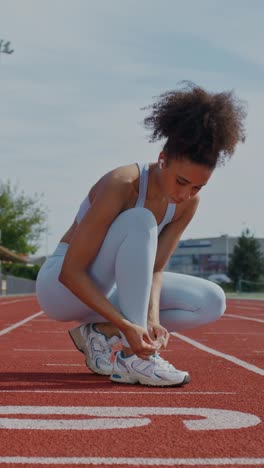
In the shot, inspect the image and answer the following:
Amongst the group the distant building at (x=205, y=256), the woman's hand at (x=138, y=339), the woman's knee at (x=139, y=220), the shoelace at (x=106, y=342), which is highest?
the distant building at (x=205, y=256)

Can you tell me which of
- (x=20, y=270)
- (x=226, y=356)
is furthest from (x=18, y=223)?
(x=226, y=356)

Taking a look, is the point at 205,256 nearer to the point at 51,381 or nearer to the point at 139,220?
the point at 51,381

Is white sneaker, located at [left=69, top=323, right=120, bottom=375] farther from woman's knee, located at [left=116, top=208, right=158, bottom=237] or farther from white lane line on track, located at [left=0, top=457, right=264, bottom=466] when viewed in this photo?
white lane line on track, located at [left=0, top=457, right=264, bottom=466]

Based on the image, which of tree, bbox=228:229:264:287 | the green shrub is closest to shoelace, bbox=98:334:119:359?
the green shrub

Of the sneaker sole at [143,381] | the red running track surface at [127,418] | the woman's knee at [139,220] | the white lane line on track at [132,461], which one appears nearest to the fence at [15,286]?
the red running track surface at [127,418]

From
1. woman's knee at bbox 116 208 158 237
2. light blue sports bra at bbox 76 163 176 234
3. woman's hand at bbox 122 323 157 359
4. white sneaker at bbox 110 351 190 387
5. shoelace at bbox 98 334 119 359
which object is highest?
light blue sports bra at bbox 76 163 176 234

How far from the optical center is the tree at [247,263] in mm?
83625

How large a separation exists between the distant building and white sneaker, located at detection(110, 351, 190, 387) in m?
110

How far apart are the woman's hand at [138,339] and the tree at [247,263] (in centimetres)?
7864

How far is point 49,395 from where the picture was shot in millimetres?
4625

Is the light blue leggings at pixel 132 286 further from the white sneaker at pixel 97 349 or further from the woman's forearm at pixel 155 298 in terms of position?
the woman's forearm at pixel 155 298

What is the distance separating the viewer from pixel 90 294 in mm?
5035

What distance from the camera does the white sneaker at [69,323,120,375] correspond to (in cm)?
570

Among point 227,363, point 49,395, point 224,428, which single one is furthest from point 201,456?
point 227,363
